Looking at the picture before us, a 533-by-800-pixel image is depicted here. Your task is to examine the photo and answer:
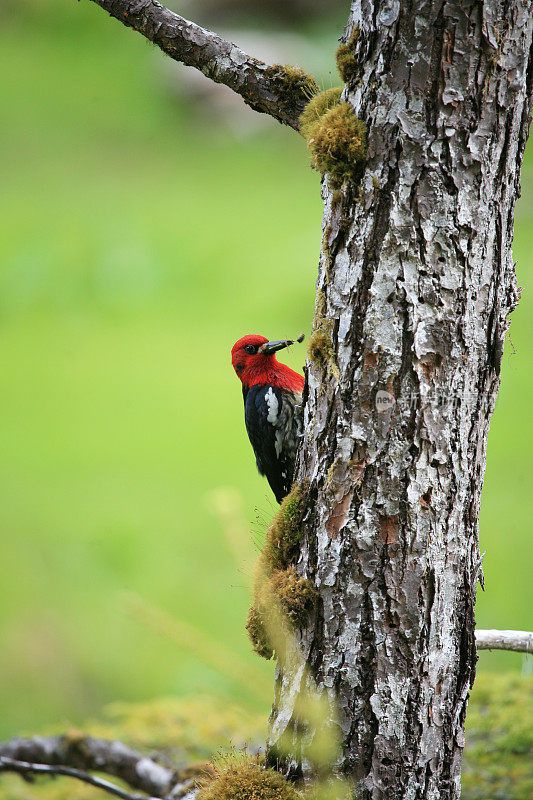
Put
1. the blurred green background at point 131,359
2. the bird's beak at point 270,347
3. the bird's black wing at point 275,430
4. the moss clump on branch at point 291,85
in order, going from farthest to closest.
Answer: the blurred green background at point 131,359 → the bird's black wing at point 275,430 → the bird's beak at point 270,347 → the moss clump on branch at point 291,85

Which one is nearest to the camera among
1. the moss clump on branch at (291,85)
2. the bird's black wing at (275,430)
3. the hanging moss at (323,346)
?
the hanging moss at (323,346)

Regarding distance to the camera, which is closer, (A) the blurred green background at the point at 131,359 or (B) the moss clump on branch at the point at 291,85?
(B) the moss clump on branch at the point at 291,85

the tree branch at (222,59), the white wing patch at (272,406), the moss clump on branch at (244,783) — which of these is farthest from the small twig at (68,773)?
the tree branch at (222,59)

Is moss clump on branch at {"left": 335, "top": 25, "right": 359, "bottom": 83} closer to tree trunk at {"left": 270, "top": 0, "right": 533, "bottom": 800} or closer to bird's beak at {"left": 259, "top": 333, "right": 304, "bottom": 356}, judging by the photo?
tree trunk at {"left": 270, "top": 0, "right": 533, "bottom": 800}

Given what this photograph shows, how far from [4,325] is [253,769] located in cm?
592

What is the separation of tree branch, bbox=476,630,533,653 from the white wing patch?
127 centimetres

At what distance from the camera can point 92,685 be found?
153 inches

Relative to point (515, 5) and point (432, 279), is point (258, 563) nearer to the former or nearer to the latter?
point (432, 279)

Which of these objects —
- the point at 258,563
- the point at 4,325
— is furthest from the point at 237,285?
the point at 258,563

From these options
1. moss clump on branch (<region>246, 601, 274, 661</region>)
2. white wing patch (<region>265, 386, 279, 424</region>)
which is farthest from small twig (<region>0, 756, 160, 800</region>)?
white wing patch (<region>265, 386, 279, 424</region>)

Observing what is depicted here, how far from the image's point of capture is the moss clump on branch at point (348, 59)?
4.02 feet

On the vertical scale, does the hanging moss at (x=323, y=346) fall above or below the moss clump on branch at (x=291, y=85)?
below

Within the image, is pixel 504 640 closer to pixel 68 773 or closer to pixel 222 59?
pixel 68 773

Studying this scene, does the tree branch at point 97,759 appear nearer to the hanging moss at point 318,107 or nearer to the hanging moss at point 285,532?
the hanging moss at point 285,532
